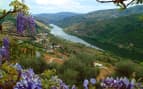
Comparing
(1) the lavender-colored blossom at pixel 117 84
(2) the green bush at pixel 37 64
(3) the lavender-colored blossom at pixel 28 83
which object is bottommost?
(2) the green bush at pixel 37 64

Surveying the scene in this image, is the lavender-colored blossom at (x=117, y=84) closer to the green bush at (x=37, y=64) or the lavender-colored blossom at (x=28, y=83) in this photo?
the lavender-colored blossom at (x=28, y=83)

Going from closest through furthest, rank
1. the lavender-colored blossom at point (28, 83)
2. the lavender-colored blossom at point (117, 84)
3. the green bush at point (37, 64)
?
the lavender-colored blossom at point (28, 83) < the lavender-colored blossom at point (117, 84) < the green bush at point (37, 64)

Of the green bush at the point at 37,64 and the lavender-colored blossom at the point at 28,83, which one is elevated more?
the lavender-colored blossom at the point at 28,83

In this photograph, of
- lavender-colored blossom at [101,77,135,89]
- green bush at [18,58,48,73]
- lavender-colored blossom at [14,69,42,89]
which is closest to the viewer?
lavender-colored blossom at [14,69,42,89]

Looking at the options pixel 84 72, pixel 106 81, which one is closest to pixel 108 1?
pixel 106 81

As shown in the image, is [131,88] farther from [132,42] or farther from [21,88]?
[132,42]

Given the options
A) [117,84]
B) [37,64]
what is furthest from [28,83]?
[37,64]

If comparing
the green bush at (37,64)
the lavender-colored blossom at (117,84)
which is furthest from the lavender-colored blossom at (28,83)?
the green bush at (37,64)

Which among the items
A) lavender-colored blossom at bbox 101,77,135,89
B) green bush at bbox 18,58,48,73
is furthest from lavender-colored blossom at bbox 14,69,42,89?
green bush at bbox 18,58,48,73

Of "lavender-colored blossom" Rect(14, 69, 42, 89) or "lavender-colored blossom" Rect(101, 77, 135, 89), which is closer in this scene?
"lavender-colored blossom" Rect(14, 69, 42, 89)

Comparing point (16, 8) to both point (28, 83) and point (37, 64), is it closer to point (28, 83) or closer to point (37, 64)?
point (28, 83)

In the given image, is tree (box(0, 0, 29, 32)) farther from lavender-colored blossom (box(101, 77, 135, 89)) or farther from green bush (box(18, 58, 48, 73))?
green bush (box(18, 58, 48, 73))

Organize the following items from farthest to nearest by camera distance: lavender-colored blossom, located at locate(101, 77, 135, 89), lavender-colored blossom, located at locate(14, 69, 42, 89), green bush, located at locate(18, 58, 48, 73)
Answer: green bush, located at locate(18, 58, 48, 73)
lavender-colored blossom, located at locate(101, 77, 135, 89)
lavender-colored blossom, located at locate(14, 69, 42, 89)
